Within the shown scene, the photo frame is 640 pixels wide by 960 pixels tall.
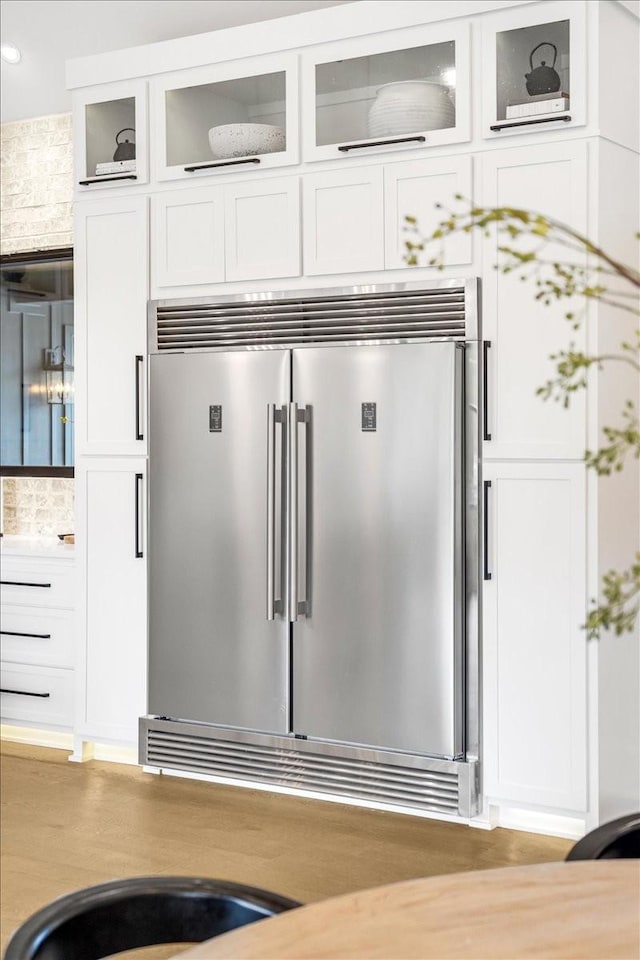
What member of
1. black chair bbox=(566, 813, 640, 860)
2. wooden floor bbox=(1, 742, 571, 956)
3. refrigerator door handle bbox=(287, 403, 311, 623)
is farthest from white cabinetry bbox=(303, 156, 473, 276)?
black chair bbox=(566, 813, 640, 860)

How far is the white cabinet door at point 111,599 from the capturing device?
15.1 ft

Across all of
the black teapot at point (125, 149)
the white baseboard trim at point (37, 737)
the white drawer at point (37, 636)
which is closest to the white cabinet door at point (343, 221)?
the black teapot at point (125, 149)

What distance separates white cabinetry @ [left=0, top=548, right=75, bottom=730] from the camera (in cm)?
494

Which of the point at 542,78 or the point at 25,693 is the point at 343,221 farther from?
the point at 25,693

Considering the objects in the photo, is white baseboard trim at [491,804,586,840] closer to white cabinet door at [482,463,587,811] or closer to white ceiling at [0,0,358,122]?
white cabinet door at [482,463,587,811]

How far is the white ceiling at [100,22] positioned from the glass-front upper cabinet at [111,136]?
1.24 feet

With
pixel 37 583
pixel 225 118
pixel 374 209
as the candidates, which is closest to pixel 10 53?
pixel 225 118

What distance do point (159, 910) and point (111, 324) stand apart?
11.6 feet

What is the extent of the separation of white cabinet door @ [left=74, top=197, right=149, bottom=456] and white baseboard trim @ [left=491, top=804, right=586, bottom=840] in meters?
1.99

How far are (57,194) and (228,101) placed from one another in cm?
155

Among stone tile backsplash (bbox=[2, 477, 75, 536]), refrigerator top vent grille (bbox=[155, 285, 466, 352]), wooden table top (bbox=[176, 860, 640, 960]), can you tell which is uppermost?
refrigerator top vent grille (bbox=[155, 285, 466, 352])

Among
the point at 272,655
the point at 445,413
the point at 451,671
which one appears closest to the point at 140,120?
the point at 445,413

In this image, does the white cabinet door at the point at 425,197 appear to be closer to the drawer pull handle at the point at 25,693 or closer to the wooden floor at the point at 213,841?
the wooden floor at the point at 213,841

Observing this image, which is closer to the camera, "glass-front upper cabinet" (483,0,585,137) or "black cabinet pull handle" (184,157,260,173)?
"glass-front upper cabinet" (483,0,585,137)
